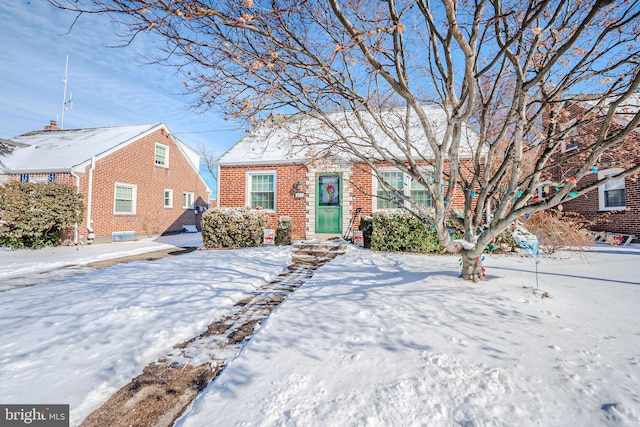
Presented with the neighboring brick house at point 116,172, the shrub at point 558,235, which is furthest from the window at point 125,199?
the shrub at point 558,235

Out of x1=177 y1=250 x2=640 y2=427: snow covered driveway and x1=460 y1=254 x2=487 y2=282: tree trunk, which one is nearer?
x1=177 y1=250 x2=640 y2=427: snow covered driveway

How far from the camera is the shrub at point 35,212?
30.6ft

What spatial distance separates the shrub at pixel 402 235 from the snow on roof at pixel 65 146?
12993 mm

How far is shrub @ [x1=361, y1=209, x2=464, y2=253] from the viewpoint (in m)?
8.53

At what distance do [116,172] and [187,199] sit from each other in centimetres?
562

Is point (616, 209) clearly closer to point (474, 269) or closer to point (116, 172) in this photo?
point (474, 269)

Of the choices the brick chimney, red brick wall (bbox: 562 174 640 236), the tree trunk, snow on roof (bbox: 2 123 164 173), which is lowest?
the tree trunk

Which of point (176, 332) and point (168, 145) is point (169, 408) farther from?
point (168, 145)

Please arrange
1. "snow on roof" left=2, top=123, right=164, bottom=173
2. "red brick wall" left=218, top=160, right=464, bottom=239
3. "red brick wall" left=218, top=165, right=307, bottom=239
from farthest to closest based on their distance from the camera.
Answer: "snow on roof" left=2, top=123, right=164, bottom=173 → "red brick wall" left=218, top=165, right=307, bottom=239 → "red brick wall" left=218, top=160, right=464, bottom=239

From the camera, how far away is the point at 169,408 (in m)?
2.04

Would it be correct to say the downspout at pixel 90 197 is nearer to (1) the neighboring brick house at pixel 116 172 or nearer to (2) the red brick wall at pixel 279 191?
(1) the neighboring brick house at pixel 116 172

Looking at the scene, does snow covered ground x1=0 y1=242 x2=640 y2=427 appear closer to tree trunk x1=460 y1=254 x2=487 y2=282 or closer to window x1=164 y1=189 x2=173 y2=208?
tree trunk x1=460 y1=254 x2=487 y2=282

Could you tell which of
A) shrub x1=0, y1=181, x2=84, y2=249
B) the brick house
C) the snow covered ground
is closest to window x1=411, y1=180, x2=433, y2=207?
the brick house

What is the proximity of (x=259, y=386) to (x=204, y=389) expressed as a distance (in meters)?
0.47
